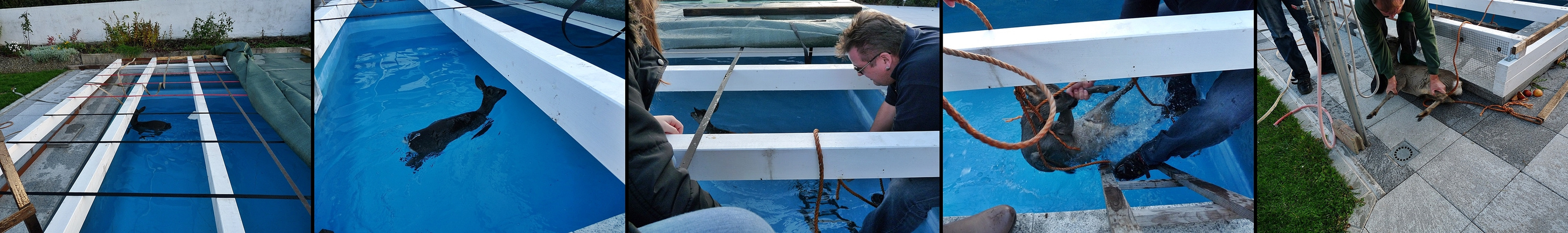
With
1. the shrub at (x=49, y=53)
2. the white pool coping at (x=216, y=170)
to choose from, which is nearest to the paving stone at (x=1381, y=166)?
the white pool coping at (x=216, y=170)

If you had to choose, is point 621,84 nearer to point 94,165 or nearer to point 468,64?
point 468,64

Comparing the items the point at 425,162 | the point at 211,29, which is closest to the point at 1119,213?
the point at 425,162

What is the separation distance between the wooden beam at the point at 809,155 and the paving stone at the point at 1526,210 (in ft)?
5.00

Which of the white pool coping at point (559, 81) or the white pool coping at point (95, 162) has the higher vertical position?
the white pool coping at point (559, 81)

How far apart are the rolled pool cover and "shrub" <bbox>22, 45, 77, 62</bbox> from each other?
0.50 m

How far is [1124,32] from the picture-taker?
1139 mm

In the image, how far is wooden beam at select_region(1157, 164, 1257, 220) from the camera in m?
1.33

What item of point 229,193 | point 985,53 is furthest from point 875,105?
point 229,193

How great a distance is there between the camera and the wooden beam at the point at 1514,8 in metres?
1.34

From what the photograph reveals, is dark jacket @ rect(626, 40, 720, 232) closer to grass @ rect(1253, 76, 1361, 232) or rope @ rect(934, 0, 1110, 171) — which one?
rope @ rect(934, 0, 1110, 171)

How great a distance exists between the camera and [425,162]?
3.74 feet

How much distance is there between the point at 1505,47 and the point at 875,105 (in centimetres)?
165

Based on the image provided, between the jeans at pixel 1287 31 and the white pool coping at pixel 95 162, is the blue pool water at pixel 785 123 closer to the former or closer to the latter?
the jeans at pixel 1287 31

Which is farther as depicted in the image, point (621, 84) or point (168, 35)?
point (168, 35)
